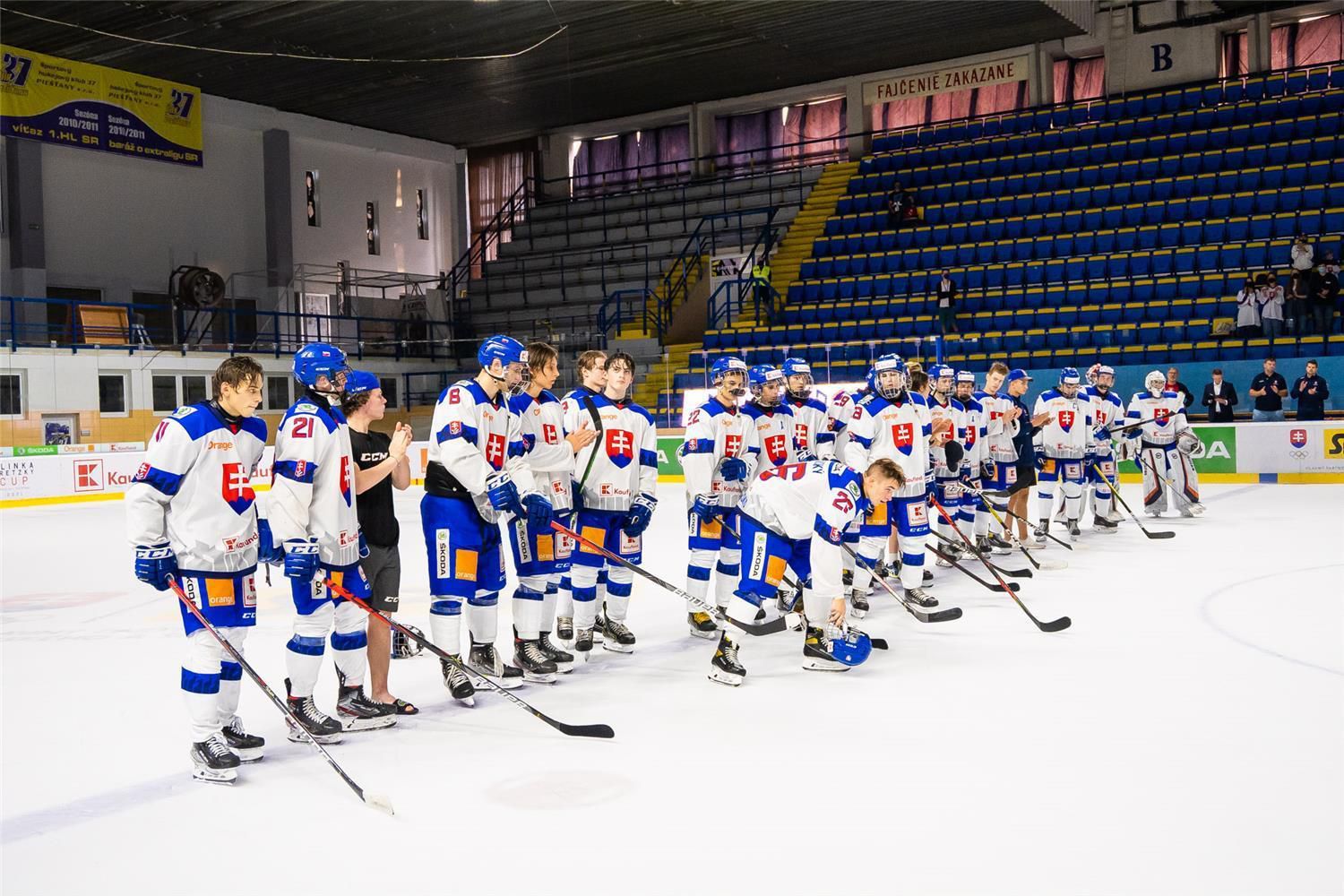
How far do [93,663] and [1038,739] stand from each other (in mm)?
4968

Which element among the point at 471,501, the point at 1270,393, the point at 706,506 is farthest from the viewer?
the point at 1270,393

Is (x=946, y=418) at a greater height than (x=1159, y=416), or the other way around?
(x=946, y=418)

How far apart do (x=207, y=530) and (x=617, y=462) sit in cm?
244

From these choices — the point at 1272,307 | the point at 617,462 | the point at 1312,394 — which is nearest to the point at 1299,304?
the point at 1272,307

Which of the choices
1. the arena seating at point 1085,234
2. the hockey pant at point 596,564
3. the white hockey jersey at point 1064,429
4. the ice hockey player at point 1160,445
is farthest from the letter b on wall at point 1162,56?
the hockey pant at point 596,564

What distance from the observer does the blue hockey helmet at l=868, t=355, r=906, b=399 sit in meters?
7.18

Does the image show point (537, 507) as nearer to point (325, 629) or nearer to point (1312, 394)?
point (325, 629)

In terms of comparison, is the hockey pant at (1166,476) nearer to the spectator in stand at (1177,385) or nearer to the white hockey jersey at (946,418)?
the spectator in stand at (1177,385)

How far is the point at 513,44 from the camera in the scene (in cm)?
2133

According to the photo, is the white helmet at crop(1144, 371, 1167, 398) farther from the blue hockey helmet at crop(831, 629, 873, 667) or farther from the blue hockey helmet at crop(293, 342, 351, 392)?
the blue hockey helmet at crop(293, 342, 351, 392)

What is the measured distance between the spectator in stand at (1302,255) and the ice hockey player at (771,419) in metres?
12.5

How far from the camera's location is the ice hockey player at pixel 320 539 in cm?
434

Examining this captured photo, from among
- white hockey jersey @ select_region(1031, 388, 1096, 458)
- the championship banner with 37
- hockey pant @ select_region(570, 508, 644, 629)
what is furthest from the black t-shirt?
the championship banner with 37

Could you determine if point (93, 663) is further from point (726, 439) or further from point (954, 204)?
point (954, 204)
